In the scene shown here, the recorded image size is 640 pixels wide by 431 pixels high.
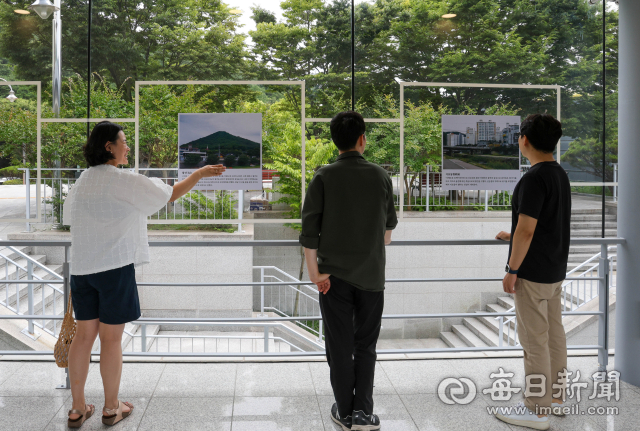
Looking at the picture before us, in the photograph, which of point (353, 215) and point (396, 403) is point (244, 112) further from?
point (396, 403)

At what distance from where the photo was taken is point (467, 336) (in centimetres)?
812

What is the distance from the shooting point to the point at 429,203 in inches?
155

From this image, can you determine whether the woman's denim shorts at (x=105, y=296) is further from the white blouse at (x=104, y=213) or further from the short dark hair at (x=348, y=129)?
the short dark hair at (x=348, y=129)

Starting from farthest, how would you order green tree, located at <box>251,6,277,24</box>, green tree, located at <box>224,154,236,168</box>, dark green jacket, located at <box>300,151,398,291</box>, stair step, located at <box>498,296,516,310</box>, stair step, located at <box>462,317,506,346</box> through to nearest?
stair step, located at <box>498,296,516,310</box>, stair step, located at <box>462,317,506,346</box>, green tree, located at <box>251,6,277,24</box>, green tree, located at <box>224,154,236,168</box>, dark green jacket, located at <box>300,151,398,291</box>

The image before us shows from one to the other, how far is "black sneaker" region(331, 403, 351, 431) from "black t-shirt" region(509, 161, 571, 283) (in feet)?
A: 3.42

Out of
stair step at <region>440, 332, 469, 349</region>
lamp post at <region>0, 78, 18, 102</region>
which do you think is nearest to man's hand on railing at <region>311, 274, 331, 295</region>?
lamp post at <region>0, 78, 18, 102</region>

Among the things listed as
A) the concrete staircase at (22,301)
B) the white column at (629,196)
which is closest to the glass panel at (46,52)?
the concrete staircase at (22,301)

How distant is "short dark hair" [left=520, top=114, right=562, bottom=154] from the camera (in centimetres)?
230

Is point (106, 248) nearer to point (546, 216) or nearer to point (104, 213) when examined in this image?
point (104, 213)

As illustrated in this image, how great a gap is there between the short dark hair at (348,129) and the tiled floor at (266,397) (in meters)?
1.32

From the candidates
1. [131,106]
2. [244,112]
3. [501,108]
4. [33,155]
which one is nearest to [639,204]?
[501,108]

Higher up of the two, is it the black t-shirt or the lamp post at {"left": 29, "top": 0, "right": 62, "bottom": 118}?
the lamp post at {"left": 29, "top": 0, "right": 62, "bottom": 118}

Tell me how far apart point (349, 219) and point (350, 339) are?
1.76ft

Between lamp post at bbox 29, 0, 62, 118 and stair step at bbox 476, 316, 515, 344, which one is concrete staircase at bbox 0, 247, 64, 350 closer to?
lamp post at bbox 29, 0, 62, 118
